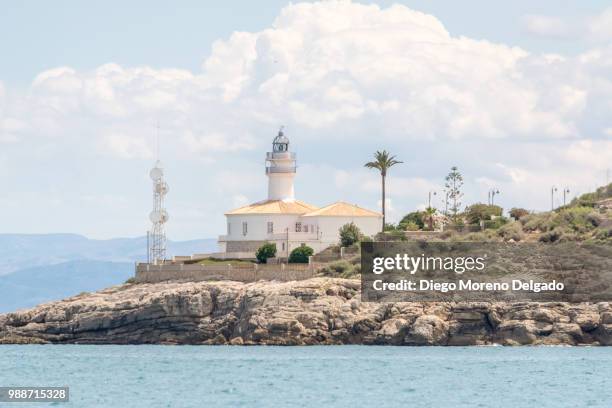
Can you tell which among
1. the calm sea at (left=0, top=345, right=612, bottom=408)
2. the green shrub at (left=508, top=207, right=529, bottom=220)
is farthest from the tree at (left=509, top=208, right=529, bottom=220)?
the calm sea at (left=0, top=345, right=612, bottom=408)

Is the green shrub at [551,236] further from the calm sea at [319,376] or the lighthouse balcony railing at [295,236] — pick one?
the calm sea at [319,376]

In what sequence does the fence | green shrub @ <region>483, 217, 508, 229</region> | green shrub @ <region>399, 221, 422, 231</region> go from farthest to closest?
1. green shrub @ <region>399, 221, 422, 231</region>
2. green shrub @ <region>483, 217, 508, 229</region>
3. the fence

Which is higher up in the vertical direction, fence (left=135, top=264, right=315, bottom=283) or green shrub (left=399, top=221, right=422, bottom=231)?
green shrub (left=399, top=221, right=422, bottom=231)

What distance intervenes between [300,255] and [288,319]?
13.6m

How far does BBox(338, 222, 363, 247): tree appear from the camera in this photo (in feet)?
362

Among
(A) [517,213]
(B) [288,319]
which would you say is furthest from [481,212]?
(B) [288,319]

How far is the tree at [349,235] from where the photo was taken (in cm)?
11019

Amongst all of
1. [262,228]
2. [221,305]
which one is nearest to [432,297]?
[221,305]

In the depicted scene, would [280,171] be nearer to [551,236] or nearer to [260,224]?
[260,224]

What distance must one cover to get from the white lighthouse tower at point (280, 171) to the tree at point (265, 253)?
35.2 ft

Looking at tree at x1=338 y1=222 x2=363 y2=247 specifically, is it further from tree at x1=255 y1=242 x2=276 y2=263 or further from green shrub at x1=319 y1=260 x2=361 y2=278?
green shrub at x1=319 y1=260 x2=361 y2=278

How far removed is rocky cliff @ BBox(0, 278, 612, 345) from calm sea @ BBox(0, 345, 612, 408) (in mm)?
2566

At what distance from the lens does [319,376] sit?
6806 cm

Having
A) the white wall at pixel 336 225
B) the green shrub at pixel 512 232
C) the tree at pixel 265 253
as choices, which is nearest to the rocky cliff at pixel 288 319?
the tree at pixel 265 253
